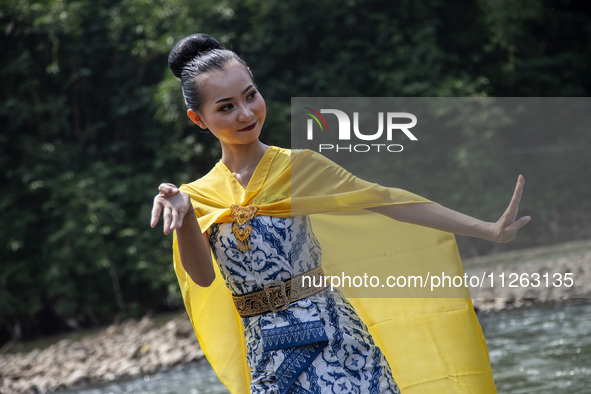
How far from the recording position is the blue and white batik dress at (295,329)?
1.50 m

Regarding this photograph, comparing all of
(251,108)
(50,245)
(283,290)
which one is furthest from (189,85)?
(50,245)

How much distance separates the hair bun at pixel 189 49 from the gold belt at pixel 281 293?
1.91 feet

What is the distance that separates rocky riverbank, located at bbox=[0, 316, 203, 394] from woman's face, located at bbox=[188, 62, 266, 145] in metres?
4.85

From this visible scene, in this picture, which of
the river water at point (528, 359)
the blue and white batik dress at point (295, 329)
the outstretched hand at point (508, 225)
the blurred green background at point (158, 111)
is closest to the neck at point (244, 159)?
the blue and white batik dress at point (295, 329)

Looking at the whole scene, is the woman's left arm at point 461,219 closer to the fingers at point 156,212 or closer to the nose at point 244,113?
the nose at point 244,113

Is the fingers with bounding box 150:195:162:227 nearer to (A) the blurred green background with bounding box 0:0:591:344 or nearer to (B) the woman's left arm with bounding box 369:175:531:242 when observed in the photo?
(B) the woman's left arm with bounding box 369:175:531:242

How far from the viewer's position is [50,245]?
362 inches

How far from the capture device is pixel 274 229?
1.58 metres

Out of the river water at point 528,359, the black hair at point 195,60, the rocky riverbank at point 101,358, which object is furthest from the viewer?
the rocky riverbank at point 101,358

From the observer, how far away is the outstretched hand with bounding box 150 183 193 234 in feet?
4.35

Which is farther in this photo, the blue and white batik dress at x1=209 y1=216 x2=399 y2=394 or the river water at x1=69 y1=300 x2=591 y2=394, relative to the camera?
the river water at x1=69 y1=300 x2=591 y2=394

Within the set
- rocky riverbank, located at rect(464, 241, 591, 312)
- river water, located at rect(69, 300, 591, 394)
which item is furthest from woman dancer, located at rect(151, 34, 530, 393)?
rocky riverbank, located at rect(464, 241, 591, 312)

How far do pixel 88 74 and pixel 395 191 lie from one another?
345 inches

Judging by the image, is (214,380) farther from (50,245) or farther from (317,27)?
(317,27)
